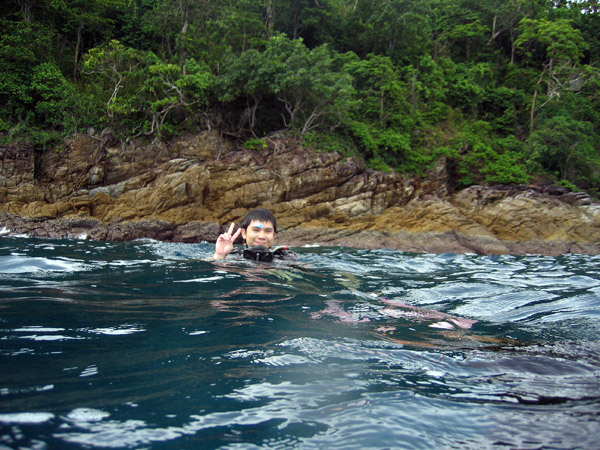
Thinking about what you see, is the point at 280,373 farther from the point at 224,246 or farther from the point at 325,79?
the point at 325,79

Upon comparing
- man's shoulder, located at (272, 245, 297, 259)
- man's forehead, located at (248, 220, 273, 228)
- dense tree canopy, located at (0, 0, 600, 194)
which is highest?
dense tree canopy, located at (0, 0, 600, 194)

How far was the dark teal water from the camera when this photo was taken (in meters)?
1.22

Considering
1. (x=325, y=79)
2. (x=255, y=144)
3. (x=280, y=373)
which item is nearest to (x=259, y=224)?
(x=280, y=373)

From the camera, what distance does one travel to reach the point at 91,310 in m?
2.73

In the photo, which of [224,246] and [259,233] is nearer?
[259,233]

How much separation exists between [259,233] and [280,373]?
3431mm

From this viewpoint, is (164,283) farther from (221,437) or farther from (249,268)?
(221,437)

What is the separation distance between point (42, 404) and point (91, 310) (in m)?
1.54

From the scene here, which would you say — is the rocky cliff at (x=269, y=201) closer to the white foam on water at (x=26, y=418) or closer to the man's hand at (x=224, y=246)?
the man's hand at (x=224, y=246)

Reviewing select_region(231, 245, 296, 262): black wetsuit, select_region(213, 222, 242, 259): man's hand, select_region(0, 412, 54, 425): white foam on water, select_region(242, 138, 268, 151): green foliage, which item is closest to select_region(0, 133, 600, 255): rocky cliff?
select_region(242, 138, 268, 151): green foliage

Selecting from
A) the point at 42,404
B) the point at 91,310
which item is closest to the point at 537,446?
the point at 42,404

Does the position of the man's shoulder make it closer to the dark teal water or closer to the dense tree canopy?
the dark teal water

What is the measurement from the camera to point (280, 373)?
5.57ft

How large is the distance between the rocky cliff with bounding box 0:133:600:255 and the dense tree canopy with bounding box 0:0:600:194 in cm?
93
